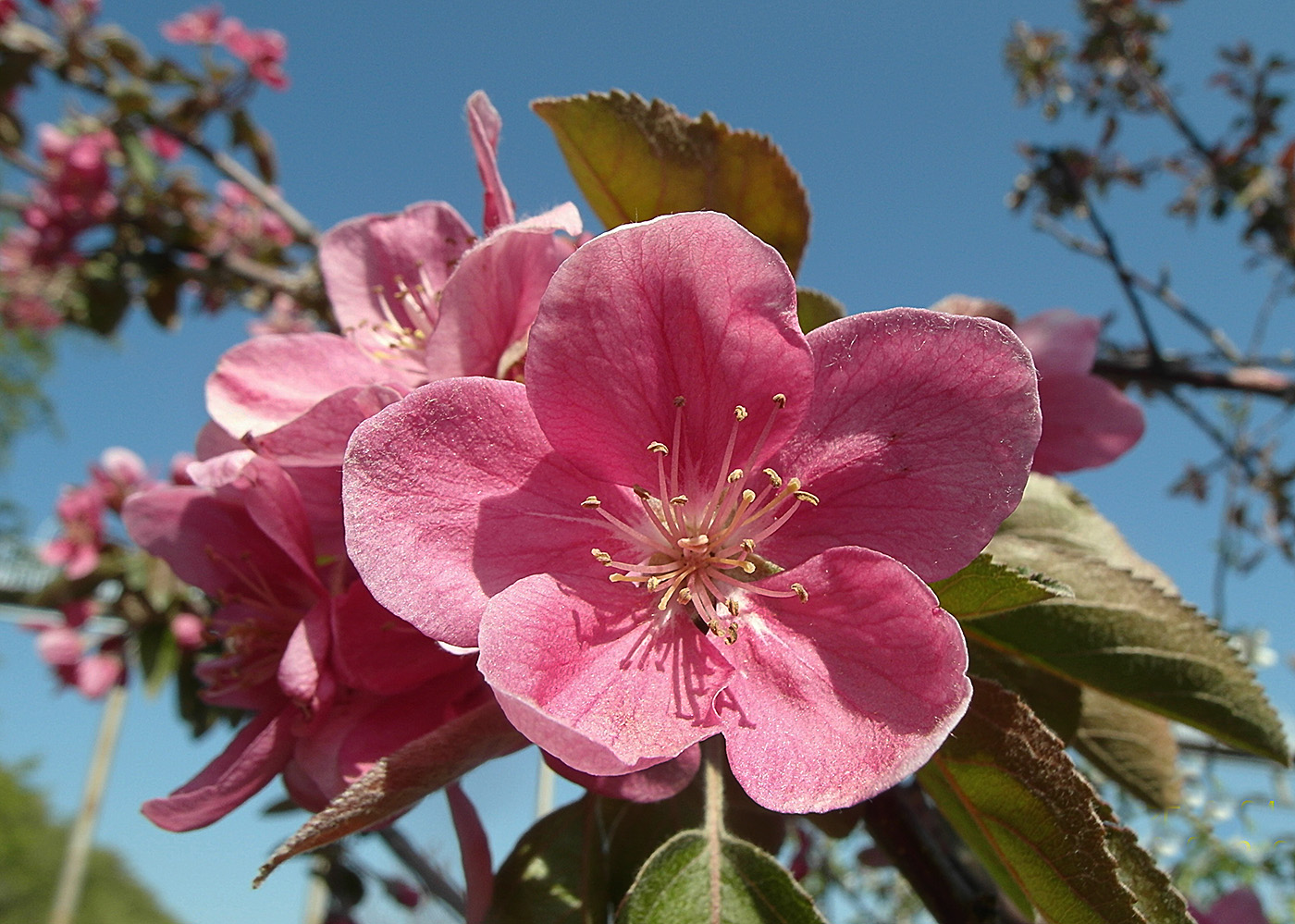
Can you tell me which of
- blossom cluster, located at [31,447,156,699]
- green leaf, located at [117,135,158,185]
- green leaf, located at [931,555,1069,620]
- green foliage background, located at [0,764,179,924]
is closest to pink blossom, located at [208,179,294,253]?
green leaf, located at [117,135,158,185]

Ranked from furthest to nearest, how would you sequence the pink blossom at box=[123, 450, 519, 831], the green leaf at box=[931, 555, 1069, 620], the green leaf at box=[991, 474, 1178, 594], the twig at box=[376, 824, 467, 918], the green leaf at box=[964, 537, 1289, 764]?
1. the twig at box=[376, 824, 467, 918]
2. the green leaf at box=[991, 474, 1178, 594]
3. the green leaf at box=[964, 537, 1289, 764]
4. the pink blossom at box=[123, 450, 519, 831]
5. the green leaf at box=[931, 555, 1069, 620]

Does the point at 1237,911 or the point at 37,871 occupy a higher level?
the point at 1237,911

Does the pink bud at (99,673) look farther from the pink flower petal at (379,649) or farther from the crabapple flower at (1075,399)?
the crabapple flower at (1075,399)

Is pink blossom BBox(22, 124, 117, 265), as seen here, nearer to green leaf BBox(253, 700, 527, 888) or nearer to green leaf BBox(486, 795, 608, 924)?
green leaf BBox(486, 795, 608, 924)

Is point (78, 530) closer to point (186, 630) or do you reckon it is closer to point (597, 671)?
point (186, 630)

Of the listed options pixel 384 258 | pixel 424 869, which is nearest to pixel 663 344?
pixel 384 258

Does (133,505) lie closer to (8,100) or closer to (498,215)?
(498,215)
